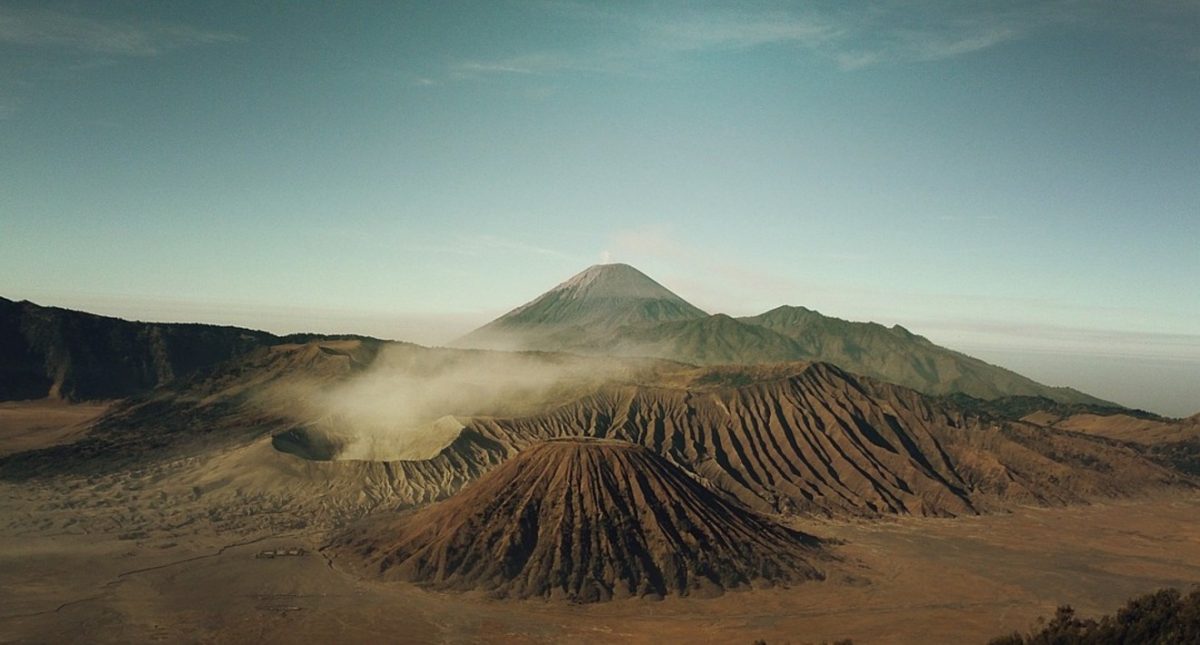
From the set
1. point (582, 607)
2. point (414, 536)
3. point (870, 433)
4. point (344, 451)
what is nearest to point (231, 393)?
point (344, 451)

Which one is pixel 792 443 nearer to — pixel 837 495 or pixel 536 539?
pixel 837 495

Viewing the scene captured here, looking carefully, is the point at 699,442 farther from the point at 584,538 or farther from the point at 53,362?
the point at 53,362

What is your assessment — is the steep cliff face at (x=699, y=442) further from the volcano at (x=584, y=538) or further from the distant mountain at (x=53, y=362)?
the distant mountain at (x=53, y=362)

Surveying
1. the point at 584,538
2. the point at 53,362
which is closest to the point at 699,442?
the point at 584,538

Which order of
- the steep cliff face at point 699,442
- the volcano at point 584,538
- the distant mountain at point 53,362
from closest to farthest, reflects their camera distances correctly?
1. the volcano at point 584,538
2. the steep cliff face at point 699,442
3. the distant mountain at point 53,362

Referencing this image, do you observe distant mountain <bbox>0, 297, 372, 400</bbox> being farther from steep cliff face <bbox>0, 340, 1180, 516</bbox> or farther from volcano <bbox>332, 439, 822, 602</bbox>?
volcano <bbox>332, 439, 822, 602</bbox>

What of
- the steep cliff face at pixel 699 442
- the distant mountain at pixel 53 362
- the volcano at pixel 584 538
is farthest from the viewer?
the distant mountain at pixel 53 362

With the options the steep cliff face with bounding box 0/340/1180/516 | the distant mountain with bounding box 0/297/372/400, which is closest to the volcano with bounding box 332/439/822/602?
the steep cliff face with bounding box 0/340/1180/516

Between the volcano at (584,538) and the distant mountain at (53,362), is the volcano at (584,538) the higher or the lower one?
the lower one

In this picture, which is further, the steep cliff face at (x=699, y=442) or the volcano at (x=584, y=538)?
the steep cliff face at (x=699, y=442)

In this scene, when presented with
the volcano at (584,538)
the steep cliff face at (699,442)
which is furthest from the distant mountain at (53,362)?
the volcano at (584,538)
